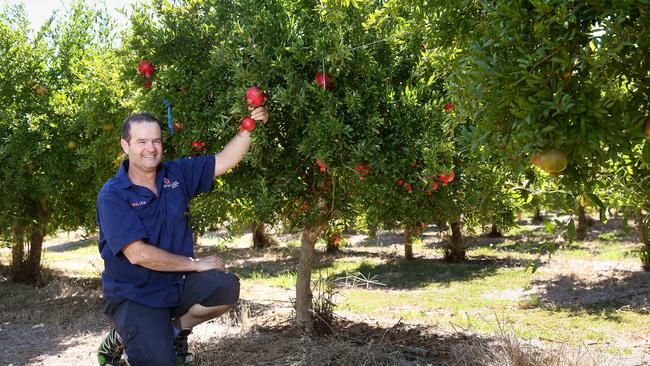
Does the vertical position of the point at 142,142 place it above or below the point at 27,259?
above

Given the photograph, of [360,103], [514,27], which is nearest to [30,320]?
[360,103]

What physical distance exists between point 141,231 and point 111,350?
1109 millimetres

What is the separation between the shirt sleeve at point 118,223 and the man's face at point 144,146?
0.92 ft

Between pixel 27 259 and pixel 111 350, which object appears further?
pixel 27 259

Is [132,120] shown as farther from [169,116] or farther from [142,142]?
[169,116]

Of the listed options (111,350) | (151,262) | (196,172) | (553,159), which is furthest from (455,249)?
(553,159)

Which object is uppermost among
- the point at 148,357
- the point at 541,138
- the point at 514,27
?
the point at 514,27

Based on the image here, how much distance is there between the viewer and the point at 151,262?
3.68 m

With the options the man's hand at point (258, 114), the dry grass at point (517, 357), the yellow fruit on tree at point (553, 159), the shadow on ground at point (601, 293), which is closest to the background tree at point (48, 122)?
the man's hand at point (258, 114)

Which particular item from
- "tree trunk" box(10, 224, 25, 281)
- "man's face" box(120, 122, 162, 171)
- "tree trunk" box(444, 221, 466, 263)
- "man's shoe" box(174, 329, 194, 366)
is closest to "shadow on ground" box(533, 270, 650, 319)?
"tree trunk" box(444, 221, 466, 263)

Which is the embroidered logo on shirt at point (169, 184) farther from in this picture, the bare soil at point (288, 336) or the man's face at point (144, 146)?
the bare soil at point (288, 336)

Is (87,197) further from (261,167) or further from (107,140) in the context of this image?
(261,167)

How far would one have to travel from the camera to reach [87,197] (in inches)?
397

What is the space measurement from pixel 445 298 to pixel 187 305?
7.77 meters
